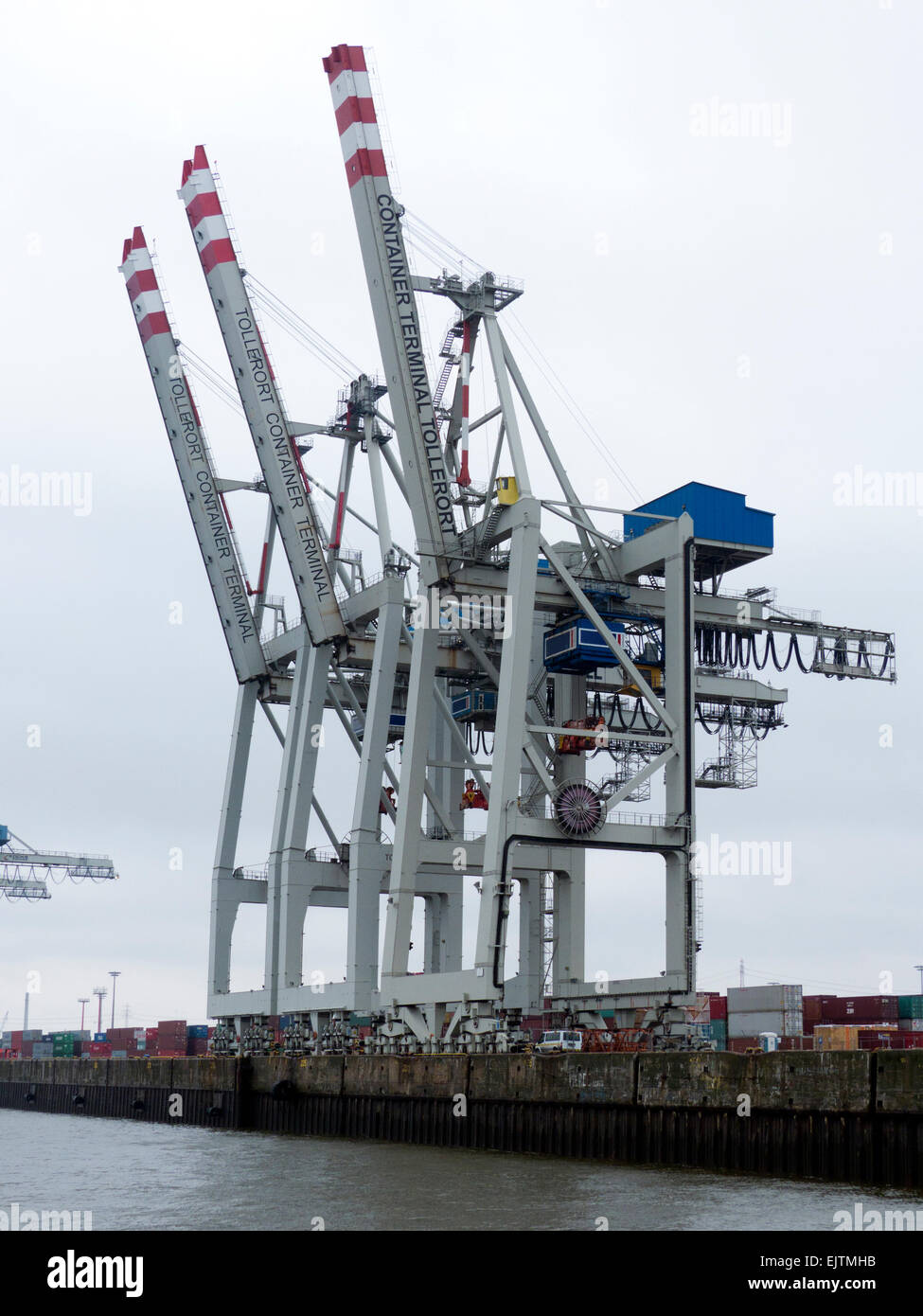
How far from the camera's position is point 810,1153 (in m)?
25.8

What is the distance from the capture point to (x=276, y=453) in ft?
163

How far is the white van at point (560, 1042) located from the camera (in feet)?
122

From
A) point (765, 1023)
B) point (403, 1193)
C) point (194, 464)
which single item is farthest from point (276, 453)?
point (403, 1193)

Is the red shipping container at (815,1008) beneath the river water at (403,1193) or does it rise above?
above

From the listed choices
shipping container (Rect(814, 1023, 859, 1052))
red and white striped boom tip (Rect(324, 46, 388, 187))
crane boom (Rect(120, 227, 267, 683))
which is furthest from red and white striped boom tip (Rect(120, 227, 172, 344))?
shipping container (Rect(814, 1023, 859, 1052))

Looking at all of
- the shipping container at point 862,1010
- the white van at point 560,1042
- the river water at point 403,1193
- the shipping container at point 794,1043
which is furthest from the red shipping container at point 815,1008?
the river water at point 403,1193

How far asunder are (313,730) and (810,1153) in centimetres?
2730

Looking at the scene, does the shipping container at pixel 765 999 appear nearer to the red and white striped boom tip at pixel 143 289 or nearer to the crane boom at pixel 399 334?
the crane boom at pixel 399 334

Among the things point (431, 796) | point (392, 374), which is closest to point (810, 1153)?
point (431, 796)

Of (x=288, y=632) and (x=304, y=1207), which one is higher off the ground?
(x=288, y=632)

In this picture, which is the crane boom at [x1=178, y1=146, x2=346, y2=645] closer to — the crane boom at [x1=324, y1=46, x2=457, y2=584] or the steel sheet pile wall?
the crane boom at [x1=324, y1=46, x2=457, y2=584]

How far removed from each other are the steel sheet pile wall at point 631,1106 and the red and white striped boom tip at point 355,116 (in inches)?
911
